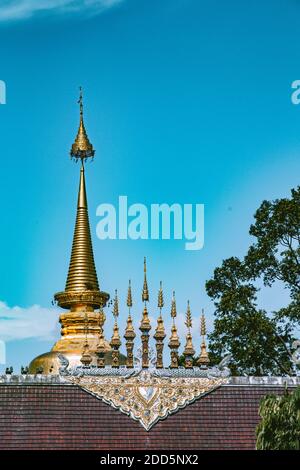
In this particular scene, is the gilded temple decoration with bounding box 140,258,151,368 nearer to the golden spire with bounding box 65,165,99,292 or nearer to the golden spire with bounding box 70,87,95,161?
the golden spire with bounding box 65,165,99,292

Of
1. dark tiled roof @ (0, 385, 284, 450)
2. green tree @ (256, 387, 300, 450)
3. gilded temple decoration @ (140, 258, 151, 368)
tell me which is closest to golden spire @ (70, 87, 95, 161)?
gilded temple decoration @ (140, 258, 151, 368)

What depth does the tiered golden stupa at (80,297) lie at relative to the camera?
3591 centimetres

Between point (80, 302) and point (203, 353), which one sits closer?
point (203, 353)

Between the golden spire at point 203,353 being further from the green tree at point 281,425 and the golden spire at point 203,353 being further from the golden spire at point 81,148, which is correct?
the golden spire at point 81,148

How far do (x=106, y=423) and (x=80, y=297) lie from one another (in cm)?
1444

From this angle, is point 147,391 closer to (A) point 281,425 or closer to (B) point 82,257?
(A) point 281,425

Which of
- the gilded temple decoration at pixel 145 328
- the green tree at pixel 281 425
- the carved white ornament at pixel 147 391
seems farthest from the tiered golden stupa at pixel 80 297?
the green tree at pixel 281 425

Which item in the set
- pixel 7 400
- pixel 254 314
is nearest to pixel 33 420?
pixel 7 400

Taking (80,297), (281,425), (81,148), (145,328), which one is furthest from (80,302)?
(281,425)

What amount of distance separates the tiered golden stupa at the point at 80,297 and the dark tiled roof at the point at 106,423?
35.7 feet

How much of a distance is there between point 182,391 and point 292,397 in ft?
17.9

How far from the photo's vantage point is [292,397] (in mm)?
19438

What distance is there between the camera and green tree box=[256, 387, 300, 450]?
19234 mm

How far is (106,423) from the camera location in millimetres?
23578
